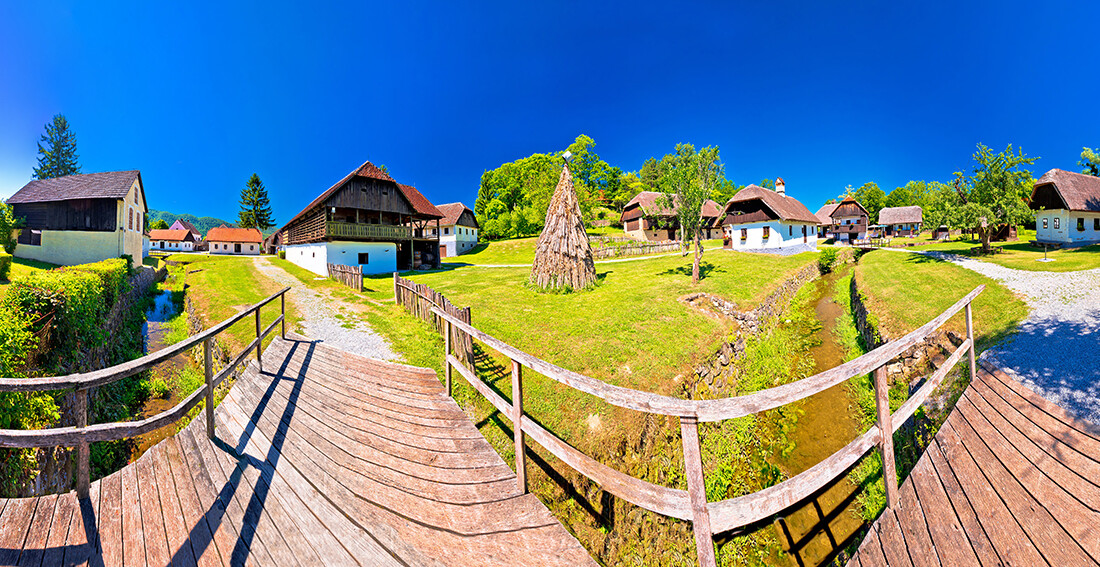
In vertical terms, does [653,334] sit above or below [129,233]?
below

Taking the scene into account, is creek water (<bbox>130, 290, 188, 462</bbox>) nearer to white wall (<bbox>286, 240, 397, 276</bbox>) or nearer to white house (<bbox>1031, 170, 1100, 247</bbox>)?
white wall (<bbox>286, 240, 397, 276</bbox>)

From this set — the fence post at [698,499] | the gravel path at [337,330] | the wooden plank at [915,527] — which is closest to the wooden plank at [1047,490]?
the wooden plank at [915,527]

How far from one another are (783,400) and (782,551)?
180 inches

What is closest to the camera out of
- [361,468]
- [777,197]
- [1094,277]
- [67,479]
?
[361,468]

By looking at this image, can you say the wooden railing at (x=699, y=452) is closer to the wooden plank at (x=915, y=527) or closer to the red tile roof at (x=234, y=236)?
the wooden plank at (x=915, y=527)

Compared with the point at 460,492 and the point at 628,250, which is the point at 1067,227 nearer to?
the point at 628,250

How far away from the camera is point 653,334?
34.8ft

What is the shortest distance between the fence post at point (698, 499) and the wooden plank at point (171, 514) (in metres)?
3.43

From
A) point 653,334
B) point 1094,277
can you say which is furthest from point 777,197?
point 653,334

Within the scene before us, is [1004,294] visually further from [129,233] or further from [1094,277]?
[129,233]

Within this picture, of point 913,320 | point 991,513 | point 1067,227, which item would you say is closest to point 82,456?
point 991,513

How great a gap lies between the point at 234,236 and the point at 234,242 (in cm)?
152

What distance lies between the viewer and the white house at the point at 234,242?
6862cm

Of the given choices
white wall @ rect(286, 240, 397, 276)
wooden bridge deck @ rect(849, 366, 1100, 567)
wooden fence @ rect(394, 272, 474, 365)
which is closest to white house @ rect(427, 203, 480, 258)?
white wall @ rect(286, 240, 397, 276)
